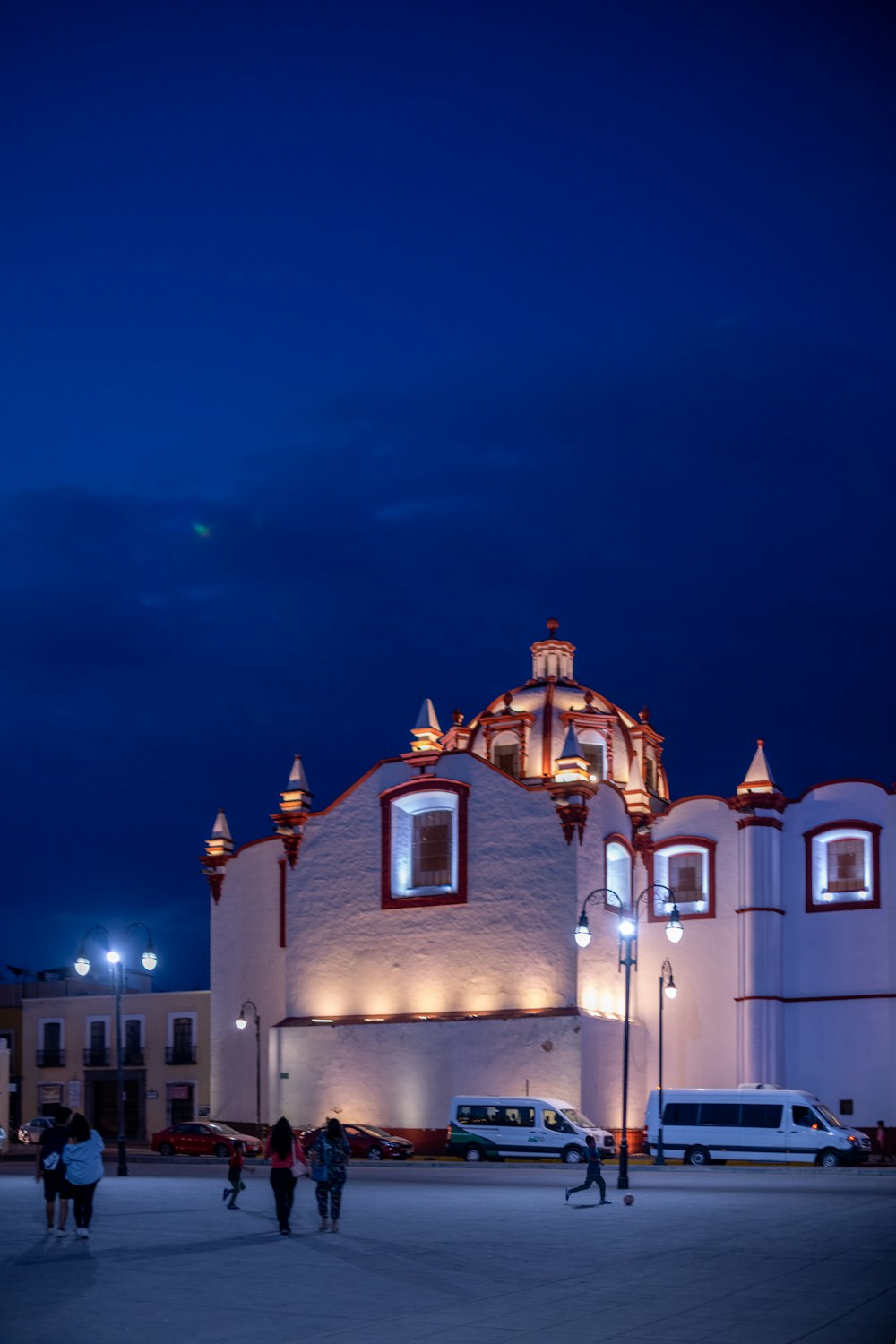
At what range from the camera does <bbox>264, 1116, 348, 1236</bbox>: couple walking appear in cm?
2130

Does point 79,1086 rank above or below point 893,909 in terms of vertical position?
below

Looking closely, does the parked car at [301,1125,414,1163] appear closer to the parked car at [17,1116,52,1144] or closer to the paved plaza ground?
the paved plaza ground

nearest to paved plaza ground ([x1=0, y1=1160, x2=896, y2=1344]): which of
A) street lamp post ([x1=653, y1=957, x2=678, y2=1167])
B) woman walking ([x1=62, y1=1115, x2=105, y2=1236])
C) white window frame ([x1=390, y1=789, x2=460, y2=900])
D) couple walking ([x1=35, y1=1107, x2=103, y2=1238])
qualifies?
couple walking ([x1=35, y1=1107, x2=103, y2=1238])

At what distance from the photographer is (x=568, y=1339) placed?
12.4 m

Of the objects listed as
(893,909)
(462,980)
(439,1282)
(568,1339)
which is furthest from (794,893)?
(568,1339)

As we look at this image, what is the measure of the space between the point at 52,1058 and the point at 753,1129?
3525 centimetres

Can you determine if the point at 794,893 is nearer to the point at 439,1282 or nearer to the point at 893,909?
the point at 893,909

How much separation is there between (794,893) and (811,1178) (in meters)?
17.5

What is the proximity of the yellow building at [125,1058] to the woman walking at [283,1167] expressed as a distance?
136ft

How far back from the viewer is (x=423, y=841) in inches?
2132

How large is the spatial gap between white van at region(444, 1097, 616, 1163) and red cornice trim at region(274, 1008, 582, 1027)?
4.00m

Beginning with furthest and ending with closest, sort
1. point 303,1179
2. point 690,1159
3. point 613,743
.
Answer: point 613,743, point 690,1159, point 303,1179

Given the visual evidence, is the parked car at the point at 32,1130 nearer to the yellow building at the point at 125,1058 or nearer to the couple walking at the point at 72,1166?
the yellow building at the point at 125,1058

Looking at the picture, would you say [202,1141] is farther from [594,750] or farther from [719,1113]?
[594,750]
